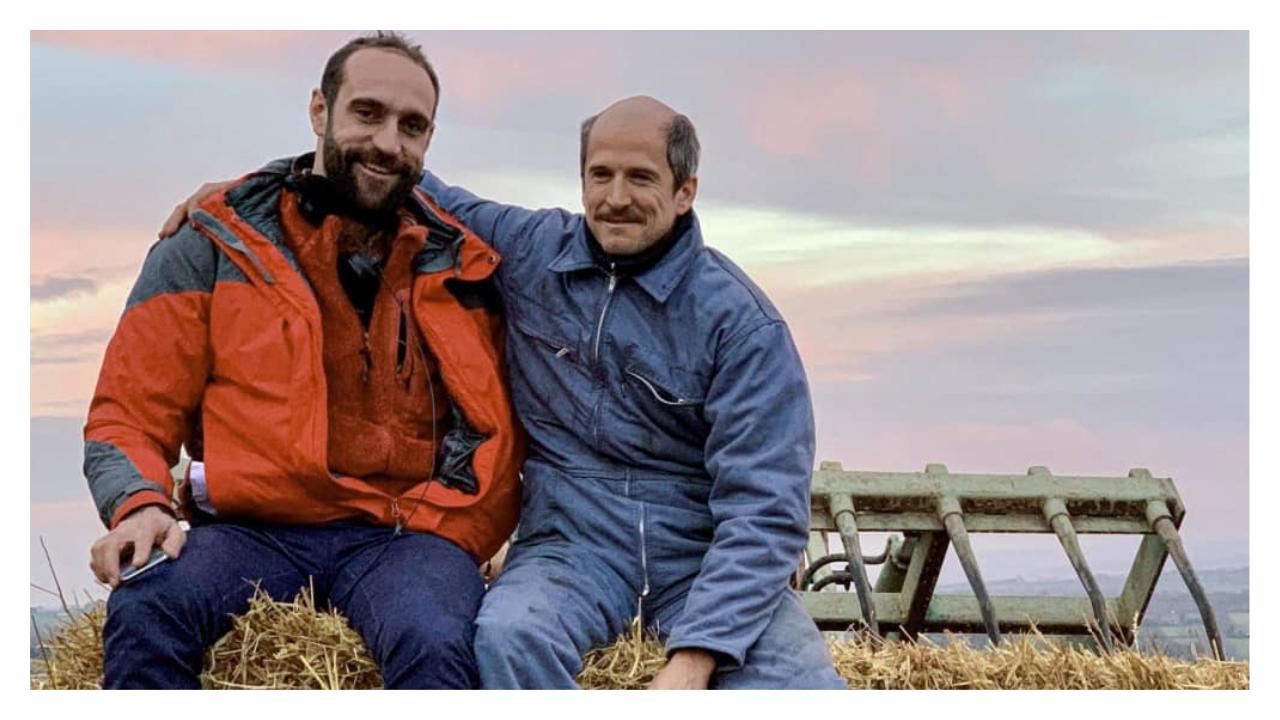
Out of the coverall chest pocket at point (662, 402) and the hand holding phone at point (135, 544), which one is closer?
the hand holding phone at point (135, 544)

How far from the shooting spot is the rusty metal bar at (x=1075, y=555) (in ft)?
21.3

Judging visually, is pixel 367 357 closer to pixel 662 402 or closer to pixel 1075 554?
pixel 662 402

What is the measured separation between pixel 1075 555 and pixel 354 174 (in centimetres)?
397

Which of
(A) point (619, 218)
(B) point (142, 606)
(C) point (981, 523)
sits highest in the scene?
(A) point (619, 218)

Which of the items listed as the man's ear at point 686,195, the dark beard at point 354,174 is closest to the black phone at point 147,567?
the dark beard at point 354,174

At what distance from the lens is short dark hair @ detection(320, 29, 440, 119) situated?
4.17 meters

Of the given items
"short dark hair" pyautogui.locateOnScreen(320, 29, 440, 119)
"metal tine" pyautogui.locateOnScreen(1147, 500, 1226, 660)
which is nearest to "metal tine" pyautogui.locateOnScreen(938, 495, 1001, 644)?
"metal tine" pyautogui.locateOnScreen(1147, 500, 1226, 660)

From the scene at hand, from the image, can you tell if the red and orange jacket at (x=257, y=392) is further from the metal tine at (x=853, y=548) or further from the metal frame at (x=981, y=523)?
the metal frame at (x=981, y=523)

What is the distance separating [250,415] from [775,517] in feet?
4.49

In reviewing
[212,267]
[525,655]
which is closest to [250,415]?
[212,267]

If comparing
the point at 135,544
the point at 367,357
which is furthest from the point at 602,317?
the point at 135,544

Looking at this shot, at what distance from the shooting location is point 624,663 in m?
3.89

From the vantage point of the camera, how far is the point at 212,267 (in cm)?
406

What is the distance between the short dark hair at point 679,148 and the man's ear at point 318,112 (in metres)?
0.70
